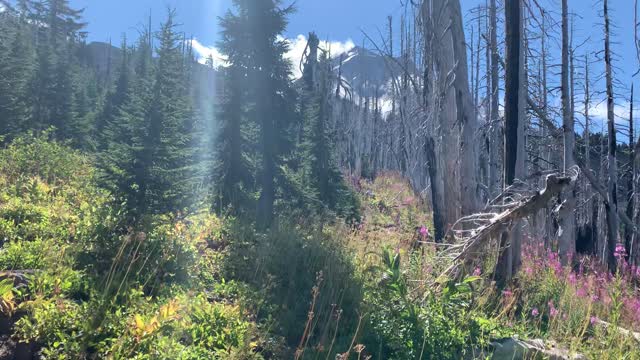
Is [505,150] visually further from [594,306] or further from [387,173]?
[387,173]

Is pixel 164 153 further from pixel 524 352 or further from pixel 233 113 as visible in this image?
pixel 233 113

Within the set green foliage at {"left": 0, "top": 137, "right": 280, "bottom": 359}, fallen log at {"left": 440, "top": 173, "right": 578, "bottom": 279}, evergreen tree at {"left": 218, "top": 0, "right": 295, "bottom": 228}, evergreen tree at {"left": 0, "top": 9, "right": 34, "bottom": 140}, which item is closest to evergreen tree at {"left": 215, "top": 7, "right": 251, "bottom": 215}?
evergreen tree at {"left": 218, "top": 0, "right": 295, "bottom": 228}

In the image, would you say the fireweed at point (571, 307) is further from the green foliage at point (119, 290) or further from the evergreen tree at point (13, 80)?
the evergreen tree at point (13, 80)

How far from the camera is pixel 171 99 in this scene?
7.23 metres

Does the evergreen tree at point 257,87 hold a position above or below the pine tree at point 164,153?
above

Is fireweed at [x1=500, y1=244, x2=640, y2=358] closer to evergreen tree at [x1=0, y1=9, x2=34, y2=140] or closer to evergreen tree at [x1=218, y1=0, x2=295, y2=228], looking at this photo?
evergreen tree at [x1=218, y1=0, x2=295, y2=228]

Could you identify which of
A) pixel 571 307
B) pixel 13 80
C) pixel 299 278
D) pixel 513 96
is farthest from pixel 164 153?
pixel 13 80

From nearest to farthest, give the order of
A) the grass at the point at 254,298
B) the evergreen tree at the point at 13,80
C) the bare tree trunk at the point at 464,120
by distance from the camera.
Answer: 1. the grass at the point at 254,298
2. the bare tree trunk at the point at 464,120
3. the evergreen tree at the point at 13,80

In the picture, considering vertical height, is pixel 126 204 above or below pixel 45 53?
below

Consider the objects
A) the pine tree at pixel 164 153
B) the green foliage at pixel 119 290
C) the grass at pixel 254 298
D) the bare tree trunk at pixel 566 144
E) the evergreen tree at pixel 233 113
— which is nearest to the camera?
the green foliage at pixel 119 290

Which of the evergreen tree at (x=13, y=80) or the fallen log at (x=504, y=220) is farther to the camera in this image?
the evergreen tree at (x=13, y=80)

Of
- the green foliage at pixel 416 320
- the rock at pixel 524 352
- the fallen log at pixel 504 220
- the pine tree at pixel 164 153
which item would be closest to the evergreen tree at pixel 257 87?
the pine tree at pixel 164 153

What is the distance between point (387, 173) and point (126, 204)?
90.3 ft

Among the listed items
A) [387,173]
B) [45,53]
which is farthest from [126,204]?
[387,173]
